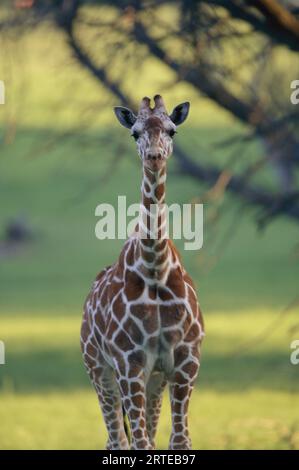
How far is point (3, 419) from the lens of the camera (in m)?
15.0

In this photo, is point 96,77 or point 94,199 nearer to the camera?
point 96,77

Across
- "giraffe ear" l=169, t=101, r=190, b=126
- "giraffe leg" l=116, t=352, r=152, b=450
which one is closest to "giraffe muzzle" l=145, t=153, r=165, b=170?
"giraffe ear" l=169, t=101, r=190, b=126

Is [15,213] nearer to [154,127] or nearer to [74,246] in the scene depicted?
[74,246]

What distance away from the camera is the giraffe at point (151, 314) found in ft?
21.3

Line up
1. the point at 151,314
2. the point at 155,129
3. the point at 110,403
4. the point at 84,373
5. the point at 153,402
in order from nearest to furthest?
the point at 155,129 → the point at 151,314 → the point at 153,402 → the point at 110,403 → the point at 84,373

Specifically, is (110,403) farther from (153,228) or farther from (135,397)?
(153,228)

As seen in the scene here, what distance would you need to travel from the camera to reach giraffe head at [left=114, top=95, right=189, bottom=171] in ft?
20.6

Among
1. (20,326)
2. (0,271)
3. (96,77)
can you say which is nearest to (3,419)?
(96,77)

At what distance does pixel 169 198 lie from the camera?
3478 centimetres

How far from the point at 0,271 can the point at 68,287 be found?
3401 millimetres

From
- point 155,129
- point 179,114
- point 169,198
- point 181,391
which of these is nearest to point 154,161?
point 155,129

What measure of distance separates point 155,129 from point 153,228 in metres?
0.50

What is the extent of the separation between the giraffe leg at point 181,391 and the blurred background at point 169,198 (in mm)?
2031
